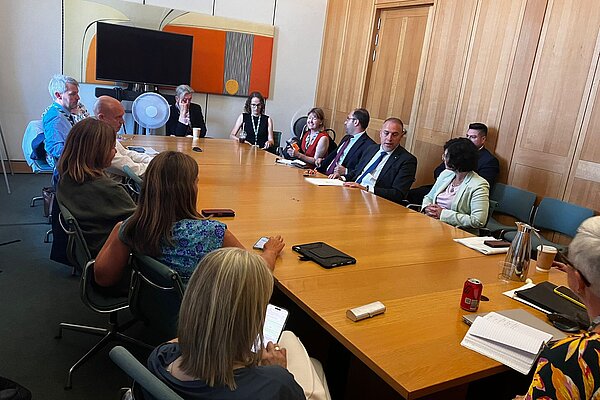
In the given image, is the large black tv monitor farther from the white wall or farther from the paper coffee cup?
the paper coffee cup

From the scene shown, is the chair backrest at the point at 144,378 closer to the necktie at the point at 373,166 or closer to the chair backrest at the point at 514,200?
the necktie at the point at 373,166

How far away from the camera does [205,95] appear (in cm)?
700

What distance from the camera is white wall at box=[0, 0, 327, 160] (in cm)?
580

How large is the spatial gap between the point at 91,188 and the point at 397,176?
2529 mm

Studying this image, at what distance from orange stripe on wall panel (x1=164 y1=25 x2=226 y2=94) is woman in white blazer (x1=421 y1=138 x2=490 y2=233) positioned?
439cm

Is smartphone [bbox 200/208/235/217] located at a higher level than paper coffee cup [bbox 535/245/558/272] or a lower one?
lower

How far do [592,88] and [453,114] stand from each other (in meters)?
1.50

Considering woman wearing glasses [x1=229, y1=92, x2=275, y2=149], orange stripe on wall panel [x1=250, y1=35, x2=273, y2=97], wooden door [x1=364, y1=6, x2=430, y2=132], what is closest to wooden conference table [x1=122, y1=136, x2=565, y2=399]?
woman wearing glasses [x1=229, y1=92, x2=275, y2=149]

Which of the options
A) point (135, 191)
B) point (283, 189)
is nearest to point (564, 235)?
point (283, 189)

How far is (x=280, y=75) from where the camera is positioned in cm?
742

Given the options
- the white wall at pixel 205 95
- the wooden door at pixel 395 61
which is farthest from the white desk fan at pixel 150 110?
the wooden door at pixel 395 61

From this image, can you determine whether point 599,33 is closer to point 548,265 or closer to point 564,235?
point 564,235

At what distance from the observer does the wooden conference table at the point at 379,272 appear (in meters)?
1.45

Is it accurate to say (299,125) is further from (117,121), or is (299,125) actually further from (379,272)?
(379,272)
